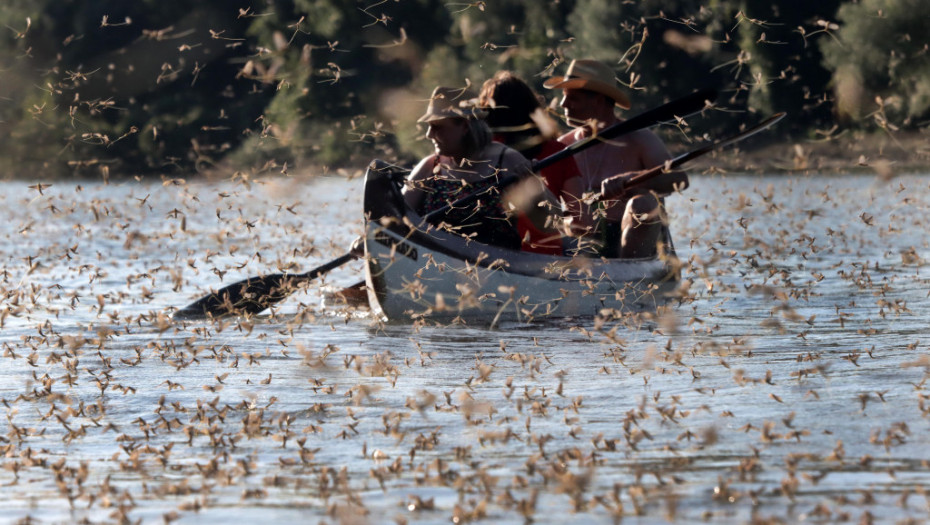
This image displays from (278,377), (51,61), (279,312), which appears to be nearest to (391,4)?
(51,61)

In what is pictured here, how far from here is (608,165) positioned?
31.3 feet

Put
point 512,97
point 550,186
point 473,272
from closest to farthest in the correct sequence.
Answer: point 473,272 → point 512,97 → point 550,186

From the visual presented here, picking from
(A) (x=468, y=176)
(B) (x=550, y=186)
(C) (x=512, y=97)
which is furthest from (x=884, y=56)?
(A) (x=468, y=176)

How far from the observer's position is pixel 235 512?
452cm

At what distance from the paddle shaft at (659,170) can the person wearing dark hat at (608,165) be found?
0.27 meters

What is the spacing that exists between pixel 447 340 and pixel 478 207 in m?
0.98

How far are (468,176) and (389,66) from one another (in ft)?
149

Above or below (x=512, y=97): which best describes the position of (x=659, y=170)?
below

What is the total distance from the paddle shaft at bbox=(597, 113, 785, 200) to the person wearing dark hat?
272 millimetres

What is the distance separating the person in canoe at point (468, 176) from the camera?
857 cm

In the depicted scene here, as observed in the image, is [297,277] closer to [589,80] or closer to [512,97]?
[512,97]

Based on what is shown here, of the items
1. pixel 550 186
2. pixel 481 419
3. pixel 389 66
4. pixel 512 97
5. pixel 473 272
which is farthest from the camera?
pixel 389 66

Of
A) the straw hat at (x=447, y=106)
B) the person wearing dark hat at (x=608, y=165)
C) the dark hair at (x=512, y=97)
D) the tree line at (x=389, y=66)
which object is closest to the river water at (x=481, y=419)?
the person wearing dark hat at (x=608, y=165)

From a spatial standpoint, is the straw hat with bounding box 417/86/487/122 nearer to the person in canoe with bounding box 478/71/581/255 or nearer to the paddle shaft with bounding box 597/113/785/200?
the person in canoe with bounding box 478/71/581/255
